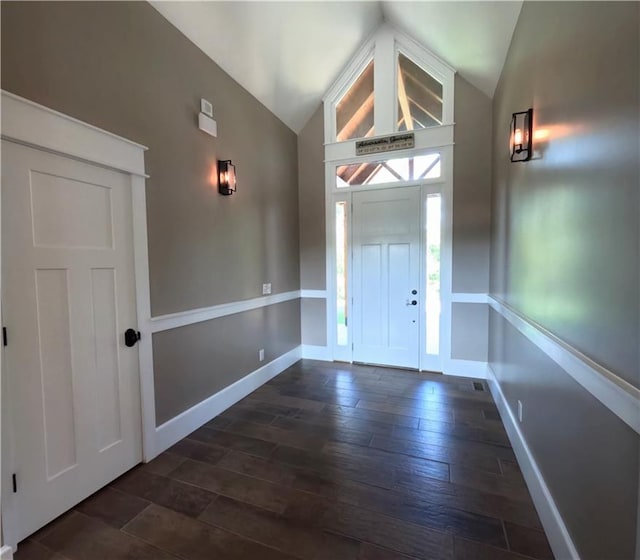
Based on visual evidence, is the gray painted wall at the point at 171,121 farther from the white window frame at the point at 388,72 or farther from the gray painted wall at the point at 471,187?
the gray painted wall at the point at 471,187

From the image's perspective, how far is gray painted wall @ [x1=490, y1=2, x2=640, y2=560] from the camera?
96cm

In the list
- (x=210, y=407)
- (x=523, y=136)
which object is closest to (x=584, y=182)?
(x=523, y=136)

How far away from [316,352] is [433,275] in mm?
1909

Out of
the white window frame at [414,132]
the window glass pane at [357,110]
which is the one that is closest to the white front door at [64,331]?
the white window frame at [414,132]

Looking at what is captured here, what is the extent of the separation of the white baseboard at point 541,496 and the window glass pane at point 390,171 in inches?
104

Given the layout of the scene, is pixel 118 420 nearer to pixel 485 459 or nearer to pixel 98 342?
pixel 98 342

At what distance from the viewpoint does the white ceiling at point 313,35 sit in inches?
101

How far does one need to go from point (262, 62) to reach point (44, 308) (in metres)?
2.91

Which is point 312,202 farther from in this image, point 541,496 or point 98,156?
point 541,496

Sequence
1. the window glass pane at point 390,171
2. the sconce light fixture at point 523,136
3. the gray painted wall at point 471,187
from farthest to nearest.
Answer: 1. the window glass pane at point 390,171
2. the gray painted wall at point 471,187
3. the sconce light fixture at point 523,136

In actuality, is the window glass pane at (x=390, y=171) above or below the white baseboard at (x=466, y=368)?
above

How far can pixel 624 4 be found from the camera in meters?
0.97

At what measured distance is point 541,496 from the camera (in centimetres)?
165

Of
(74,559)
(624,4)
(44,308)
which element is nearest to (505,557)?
(74,559)
